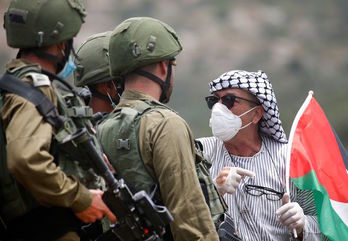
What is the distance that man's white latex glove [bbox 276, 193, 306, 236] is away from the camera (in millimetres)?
7223

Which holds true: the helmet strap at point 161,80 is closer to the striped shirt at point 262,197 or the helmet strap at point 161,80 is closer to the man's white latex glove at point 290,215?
the striped shirt at point 262,197

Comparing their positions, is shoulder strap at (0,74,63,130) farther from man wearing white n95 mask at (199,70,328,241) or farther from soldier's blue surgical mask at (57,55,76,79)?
man wearing white n95 mask at (199,70,328,241)

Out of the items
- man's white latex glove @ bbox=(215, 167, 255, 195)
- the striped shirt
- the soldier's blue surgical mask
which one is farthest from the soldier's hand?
the striped shirt

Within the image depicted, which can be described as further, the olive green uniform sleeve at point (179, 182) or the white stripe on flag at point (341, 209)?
the white stripe on flag at point (341, 209)

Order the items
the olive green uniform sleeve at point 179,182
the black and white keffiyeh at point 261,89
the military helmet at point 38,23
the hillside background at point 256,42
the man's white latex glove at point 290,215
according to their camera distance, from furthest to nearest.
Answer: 1. the hillside background at point 256,42
2. the black and white keffiyeh at point 261,89
3. the man's white latex glove at point 290,215
4. the olive green uniform sleeve at point 179,182
5. the military helmet at point 38,23

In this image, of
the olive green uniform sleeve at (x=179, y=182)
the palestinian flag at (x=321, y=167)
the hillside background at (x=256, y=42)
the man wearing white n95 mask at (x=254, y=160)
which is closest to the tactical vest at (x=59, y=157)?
the olive green uniform sleeve at (x=179, y=182)

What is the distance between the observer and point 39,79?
5426 mm

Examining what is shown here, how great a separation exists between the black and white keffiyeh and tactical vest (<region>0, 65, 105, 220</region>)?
2138 millimetres

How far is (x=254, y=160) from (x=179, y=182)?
1745 mm

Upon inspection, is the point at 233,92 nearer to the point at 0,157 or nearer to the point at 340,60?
the point at 0,157

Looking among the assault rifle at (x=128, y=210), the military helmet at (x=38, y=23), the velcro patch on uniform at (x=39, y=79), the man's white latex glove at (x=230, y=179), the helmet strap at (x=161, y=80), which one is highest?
Result: the military helmet at (x=38, y=23)

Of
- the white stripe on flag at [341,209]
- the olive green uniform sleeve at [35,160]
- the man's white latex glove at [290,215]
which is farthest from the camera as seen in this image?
the white stripe on flag at [341,209]

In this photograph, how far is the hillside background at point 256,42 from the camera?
1139 inches

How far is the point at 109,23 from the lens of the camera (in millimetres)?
31766
